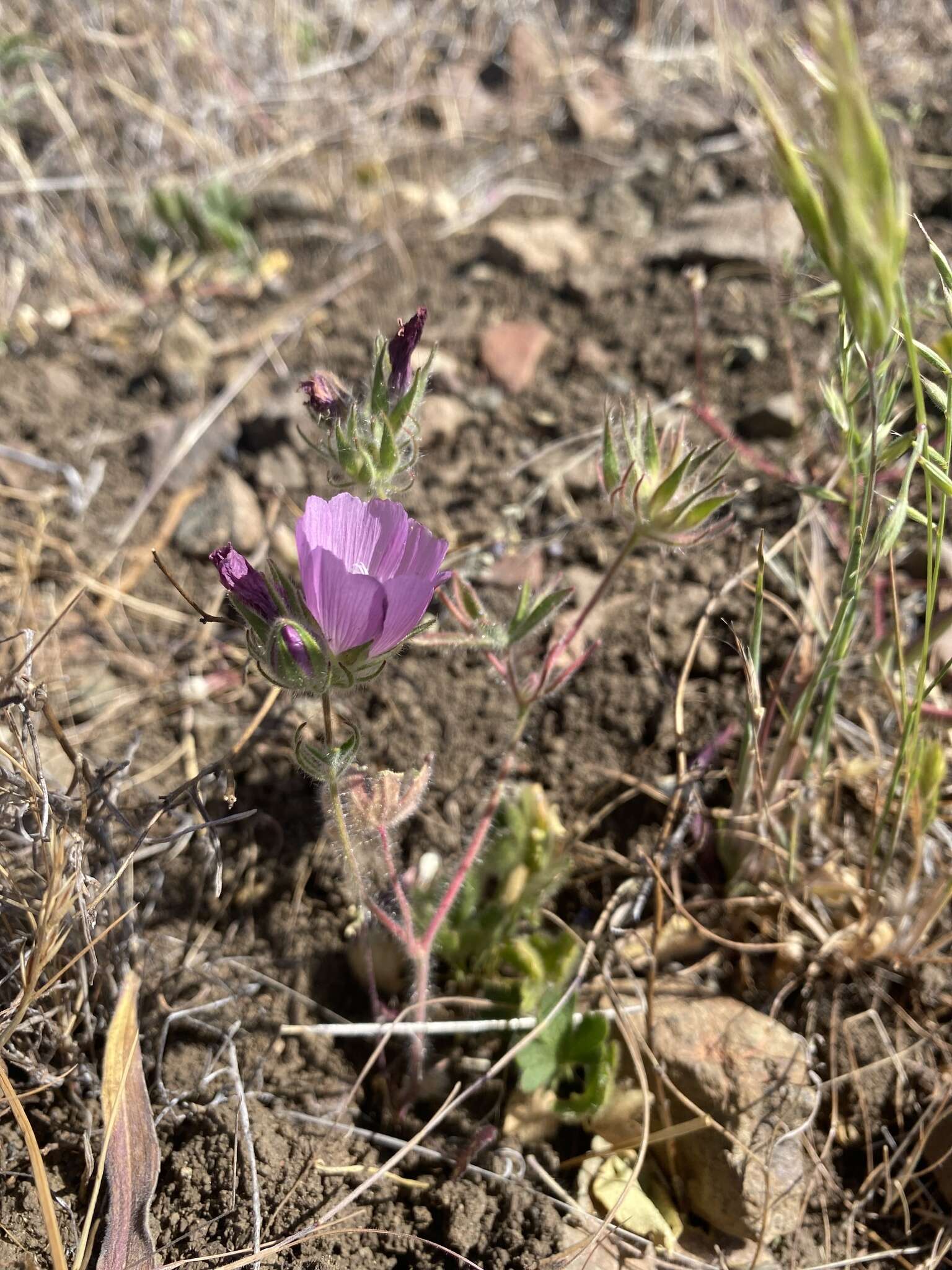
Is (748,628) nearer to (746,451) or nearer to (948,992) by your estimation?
(746,451)

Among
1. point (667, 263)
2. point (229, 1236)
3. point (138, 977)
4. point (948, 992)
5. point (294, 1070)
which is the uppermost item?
point (667, 263)

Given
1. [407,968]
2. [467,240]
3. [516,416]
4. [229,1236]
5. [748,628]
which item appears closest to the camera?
[229,1236]

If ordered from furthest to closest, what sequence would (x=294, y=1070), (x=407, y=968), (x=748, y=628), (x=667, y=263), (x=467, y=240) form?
(x=467, y=240), (x=667, y=263), (x=748, y=628), (x=407, y=968), (x=294, y=1070)

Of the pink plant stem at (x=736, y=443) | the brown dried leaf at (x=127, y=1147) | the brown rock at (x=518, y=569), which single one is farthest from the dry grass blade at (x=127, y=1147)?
the pink plant stem at (x=736, y=443)

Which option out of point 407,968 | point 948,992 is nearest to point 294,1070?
point 407,968

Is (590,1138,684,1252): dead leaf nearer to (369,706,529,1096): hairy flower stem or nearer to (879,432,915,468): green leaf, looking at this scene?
(369,706,529,1096): hairy flower stem

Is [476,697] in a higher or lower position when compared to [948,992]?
higher
